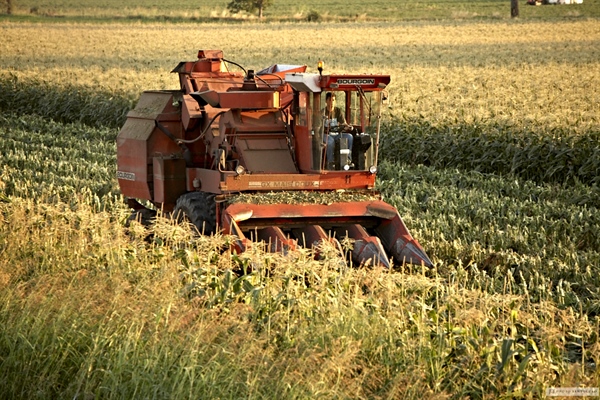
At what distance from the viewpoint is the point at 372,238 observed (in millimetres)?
9695

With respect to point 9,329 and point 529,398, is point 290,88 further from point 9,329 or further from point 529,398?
point 529,398

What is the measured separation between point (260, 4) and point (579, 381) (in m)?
60.7

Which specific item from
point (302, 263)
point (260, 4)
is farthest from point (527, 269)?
point (260, 4)

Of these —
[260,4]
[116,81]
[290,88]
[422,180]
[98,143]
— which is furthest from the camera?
[260,4]

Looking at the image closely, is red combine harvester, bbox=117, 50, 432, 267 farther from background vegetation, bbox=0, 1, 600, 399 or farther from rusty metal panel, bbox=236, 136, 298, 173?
background vegetation, bbox=0, 1, 600, 399

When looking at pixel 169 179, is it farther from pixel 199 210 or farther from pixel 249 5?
pixel 249 5

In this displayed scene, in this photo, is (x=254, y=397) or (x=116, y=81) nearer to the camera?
(x=254, y=397)

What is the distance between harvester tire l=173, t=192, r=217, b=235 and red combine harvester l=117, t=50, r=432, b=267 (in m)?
0.01

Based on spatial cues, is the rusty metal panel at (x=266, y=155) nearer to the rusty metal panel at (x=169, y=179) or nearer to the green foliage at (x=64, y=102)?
the rusty metal panel at (x=169, y=179)

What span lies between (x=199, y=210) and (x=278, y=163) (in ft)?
3.42

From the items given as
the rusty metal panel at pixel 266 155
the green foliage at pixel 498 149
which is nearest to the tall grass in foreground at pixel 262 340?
the rusty metal panel at pixel 266 155

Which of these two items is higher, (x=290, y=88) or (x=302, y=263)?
(x=290, y=88)

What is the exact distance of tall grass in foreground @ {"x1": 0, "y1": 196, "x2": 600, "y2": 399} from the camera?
17.9 feet

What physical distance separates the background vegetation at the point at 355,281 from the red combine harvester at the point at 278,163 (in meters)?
0.58
